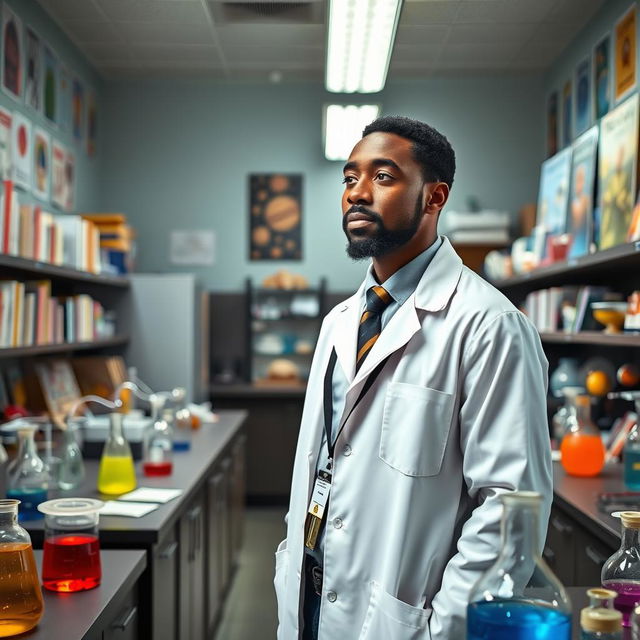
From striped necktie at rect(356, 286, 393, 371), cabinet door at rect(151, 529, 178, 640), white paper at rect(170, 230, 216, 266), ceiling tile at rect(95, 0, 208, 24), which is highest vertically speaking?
ceiling tile at rect(95, 0, 208, 24)

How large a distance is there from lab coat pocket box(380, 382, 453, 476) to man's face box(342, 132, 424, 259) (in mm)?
275

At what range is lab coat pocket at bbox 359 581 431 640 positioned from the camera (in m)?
1.35

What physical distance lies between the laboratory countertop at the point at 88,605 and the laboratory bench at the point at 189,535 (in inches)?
10.2

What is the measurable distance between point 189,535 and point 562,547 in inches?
48.4

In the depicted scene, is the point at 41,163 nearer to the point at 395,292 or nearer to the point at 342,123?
the point at 342,123

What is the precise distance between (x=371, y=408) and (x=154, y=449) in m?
1.61

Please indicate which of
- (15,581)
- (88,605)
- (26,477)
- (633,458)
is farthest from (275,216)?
(15,581)

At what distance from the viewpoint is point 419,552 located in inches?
54.3

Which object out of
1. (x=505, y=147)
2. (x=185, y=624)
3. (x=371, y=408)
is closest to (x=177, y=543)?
(x=185, y=624)

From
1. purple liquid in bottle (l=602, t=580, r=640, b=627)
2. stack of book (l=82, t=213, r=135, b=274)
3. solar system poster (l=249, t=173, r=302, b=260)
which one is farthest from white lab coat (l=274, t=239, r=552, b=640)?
solar system poster (l=249, t=173, r=302, b=260)

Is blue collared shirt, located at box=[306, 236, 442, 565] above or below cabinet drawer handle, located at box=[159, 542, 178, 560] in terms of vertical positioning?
above

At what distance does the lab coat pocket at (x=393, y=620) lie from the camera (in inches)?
53.2

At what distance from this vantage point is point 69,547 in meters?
1.65

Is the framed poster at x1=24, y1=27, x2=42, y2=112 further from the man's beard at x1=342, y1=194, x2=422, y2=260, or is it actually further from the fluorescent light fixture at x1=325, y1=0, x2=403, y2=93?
the man's beard at x1=342, y1=194, x2=422, y2=260
